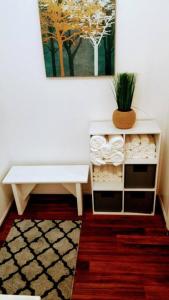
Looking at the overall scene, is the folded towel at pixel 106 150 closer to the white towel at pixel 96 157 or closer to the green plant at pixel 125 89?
the white towel at pixel 96 157

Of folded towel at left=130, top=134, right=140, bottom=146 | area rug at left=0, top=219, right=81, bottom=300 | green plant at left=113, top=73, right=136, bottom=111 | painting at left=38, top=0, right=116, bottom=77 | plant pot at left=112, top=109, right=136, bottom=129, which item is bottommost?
area rug at left=0, top=219, right=81, bottom=300

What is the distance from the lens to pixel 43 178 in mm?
2150

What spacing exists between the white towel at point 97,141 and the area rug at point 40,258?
77cm

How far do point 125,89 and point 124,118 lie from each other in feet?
0.74

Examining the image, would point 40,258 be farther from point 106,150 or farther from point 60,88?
point 60,88

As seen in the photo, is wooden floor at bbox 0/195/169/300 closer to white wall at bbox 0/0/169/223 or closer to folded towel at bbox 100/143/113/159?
white wall at bbox 0/0/169/223

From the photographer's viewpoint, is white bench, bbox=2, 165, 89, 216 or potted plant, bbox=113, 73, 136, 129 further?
white bench, bbox=2, 165, 89, 216

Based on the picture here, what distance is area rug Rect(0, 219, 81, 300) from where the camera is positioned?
1.62 m

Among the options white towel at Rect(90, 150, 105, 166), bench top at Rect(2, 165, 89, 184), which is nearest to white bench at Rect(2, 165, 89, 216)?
bench top at Rect(2, 165, 89, 184)

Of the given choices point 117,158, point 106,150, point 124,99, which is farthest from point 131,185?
point 124,99

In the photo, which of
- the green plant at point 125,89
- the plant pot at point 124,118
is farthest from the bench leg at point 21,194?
the green plant at point 125,89

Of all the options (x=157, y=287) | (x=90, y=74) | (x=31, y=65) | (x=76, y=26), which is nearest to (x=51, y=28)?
(x=76, y=26)

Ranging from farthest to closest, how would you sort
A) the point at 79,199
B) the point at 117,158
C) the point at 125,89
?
the point at 79,199 → the point at 117,158 → the point at 125,89

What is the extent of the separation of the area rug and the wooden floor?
74 millimetres
